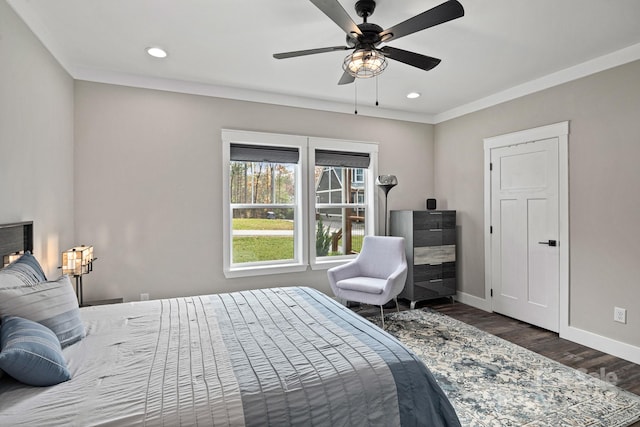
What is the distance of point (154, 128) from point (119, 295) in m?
1.75

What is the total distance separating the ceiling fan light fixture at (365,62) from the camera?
7.23 feet

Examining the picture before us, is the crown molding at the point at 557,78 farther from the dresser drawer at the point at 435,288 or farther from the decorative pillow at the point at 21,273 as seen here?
the decorative pillow at the point at 21,273

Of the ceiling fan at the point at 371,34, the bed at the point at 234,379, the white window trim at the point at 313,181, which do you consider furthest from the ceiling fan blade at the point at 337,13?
the white window trim at the point at 313,181

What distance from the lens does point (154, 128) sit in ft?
11.4

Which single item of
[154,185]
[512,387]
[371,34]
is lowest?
[512,387]

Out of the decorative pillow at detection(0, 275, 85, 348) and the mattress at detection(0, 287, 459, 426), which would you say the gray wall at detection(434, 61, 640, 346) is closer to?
the mattress at detection(0, 287, 459, 426)

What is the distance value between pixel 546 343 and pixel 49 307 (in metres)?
3.93

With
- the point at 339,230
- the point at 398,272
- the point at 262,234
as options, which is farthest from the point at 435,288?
the point at 262,234

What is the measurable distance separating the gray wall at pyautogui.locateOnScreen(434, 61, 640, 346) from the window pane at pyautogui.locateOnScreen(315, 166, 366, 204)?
2.02 meters

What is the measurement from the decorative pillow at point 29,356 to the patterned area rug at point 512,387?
2.13 meters

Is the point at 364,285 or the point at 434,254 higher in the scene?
the point at 434,254

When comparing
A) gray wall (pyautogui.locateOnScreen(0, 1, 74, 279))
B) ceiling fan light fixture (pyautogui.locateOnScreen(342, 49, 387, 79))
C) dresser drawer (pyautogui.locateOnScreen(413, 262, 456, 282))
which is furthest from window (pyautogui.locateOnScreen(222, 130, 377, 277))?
ceiling fan light fixture (pyautogui.locateOnScreen(342, 49, 387, 79))

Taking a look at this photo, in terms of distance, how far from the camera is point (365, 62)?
7.36 feet

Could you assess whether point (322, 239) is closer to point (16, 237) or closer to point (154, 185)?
point (154, 185)
